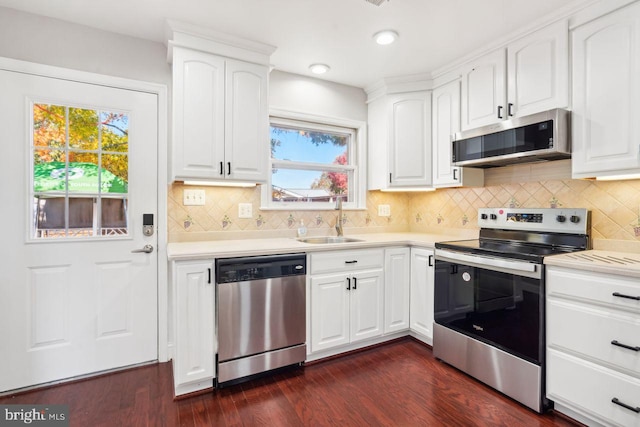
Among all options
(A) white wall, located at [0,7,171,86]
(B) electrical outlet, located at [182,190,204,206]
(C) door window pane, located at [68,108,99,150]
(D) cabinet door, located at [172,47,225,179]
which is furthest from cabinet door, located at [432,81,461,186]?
(C) door window pane, located at [68,108,99,150]

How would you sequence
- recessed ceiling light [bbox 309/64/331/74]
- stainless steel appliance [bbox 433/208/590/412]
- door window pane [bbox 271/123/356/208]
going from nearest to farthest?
1. stainless steel appliance [bbox 433/208/590/412]
2. recessed ceiling light [bbox 309/64/331/74]
3. door window pane [bbox 271/123/356/208]

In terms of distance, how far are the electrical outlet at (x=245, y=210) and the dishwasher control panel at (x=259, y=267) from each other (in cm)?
70

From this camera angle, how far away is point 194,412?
1.80m

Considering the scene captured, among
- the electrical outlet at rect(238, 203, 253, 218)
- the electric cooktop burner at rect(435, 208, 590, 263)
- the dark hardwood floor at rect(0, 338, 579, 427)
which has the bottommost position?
the dark hardwood floor at rect(0, 338, 579, 427)

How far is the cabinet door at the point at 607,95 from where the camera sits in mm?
1711

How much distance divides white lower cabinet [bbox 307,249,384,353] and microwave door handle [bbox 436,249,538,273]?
49cm

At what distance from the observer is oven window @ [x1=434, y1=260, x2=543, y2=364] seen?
183 cm

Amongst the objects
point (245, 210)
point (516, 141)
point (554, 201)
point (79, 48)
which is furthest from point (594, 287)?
point (79, 48)

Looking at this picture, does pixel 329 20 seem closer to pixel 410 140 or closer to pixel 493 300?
pixel 410 140

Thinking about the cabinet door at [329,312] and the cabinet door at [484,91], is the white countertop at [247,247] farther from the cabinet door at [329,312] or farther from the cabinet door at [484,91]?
the cabinet door at [484,91]

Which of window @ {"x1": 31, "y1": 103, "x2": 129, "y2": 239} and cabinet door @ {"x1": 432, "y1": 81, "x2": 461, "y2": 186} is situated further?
cabinet door @ {"x1": 432, "y1": 81, "x2": 461, "y2": 186}

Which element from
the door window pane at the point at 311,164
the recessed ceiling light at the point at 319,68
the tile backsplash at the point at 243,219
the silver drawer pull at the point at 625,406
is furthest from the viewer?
the door window pane at the point at 311,164

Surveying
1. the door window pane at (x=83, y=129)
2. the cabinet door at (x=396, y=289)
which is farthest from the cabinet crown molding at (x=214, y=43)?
the cabinet door at (x=396, y=289)

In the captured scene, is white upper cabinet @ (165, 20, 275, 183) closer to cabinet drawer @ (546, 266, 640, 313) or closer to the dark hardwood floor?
the dark hardwood floor
